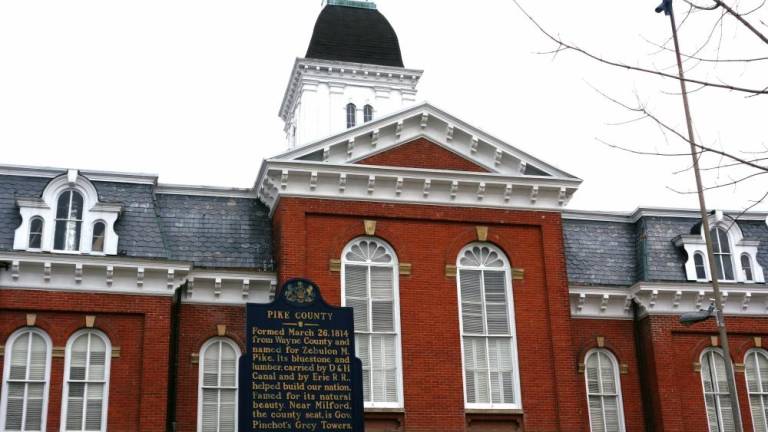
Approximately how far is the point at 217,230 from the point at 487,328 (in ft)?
24.3

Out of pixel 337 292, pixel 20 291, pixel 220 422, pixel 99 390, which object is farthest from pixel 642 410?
pixel 20 291

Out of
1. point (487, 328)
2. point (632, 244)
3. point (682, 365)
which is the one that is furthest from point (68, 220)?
point (682, 365)

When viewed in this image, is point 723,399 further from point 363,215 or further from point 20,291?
point 20,291

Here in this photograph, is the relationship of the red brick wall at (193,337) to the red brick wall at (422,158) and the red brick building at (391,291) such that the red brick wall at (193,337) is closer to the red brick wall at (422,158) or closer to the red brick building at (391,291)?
the red brick building at (391,291)

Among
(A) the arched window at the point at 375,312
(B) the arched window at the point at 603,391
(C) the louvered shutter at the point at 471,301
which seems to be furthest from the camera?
(B) the arched window at the point at 603,391

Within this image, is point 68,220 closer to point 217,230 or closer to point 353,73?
point 217,230

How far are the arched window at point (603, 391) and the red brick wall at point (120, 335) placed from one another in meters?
11.2

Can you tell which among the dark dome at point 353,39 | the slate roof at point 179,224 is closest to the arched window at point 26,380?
the slate roof at point 179,224

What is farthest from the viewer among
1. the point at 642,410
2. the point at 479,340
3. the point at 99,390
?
the point at 642,410

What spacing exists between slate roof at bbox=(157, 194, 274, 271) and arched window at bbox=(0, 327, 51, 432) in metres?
3.90

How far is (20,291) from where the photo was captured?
77.9ft

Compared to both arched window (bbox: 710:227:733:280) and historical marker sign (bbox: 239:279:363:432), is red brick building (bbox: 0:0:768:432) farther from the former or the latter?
historical marker sign (bbox: 239:279:363:432)

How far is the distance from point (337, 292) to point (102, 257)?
5651 millimetres

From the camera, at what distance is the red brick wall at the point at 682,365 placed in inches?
1043
